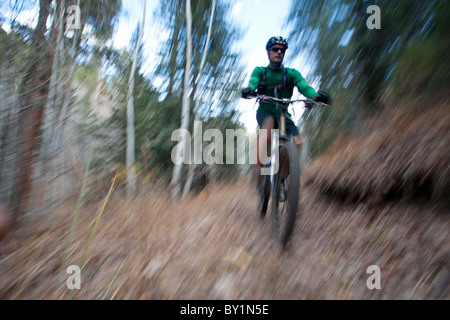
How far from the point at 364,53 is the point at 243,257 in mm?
3296

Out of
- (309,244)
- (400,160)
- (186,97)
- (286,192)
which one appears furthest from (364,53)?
(186,97)

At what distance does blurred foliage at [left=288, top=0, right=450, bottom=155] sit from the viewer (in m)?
2.26

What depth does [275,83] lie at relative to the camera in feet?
9.06

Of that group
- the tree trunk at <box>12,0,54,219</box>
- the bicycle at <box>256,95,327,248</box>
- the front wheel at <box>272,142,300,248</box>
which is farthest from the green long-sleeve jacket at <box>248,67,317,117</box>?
the tree trunk at <box>12,0,54,219</box>

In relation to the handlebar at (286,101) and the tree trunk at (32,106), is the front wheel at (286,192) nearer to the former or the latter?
the handlebar at (286,101)

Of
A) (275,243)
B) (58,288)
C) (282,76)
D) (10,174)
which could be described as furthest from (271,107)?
(10,174)

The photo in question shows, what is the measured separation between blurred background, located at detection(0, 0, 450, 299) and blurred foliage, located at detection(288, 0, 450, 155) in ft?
0.06

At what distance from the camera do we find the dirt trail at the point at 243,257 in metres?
1.68

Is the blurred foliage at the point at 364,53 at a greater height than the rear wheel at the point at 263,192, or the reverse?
the blurred foliage at the point at 364,53

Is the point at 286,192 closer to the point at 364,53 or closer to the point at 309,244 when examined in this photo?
the point at 309,244

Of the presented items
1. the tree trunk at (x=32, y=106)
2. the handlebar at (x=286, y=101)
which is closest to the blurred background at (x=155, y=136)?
the tree trunk at (x=32, y=106)

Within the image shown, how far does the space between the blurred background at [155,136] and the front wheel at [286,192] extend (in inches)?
11.0

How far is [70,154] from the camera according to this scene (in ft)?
10.4

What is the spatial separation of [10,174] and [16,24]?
5.15 ft
